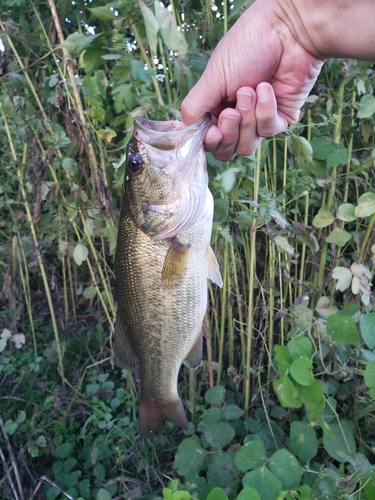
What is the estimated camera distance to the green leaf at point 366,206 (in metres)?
1.73

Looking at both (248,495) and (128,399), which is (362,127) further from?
(128,399)

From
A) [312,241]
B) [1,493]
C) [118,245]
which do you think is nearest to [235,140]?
[118,245]

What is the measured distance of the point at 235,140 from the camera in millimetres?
1267

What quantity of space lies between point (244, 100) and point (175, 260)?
56 centimetres

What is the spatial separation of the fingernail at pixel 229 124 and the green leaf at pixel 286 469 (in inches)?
46.5

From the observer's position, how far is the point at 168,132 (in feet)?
3.84

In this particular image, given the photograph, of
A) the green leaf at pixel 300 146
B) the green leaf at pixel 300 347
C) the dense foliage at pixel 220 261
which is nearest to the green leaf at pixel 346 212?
the dense foliage at pixel 220 261

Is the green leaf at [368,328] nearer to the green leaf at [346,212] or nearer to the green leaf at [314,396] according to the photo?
the green leaf at [314,396]

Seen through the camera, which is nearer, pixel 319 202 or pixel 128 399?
pixel 319 202

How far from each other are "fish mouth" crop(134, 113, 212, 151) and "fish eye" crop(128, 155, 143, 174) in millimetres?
64

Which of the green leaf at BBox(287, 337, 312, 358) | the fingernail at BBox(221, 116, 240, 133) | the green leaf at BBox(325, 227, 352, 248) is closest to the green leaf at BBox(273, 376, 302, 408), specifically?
the green leaf at BBox(287, 337, 312, 358)

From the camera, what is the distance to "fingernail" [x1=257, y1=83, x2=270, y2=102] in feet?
3.77

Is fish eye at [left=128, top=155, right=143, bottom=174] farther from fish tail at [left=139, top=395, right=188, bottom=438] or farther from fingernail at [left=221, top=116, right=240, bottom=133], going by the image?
fish tail at [left=139, top=395, right=188, bottom=438]

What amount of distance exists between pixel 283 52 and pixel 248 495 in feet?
4.76
